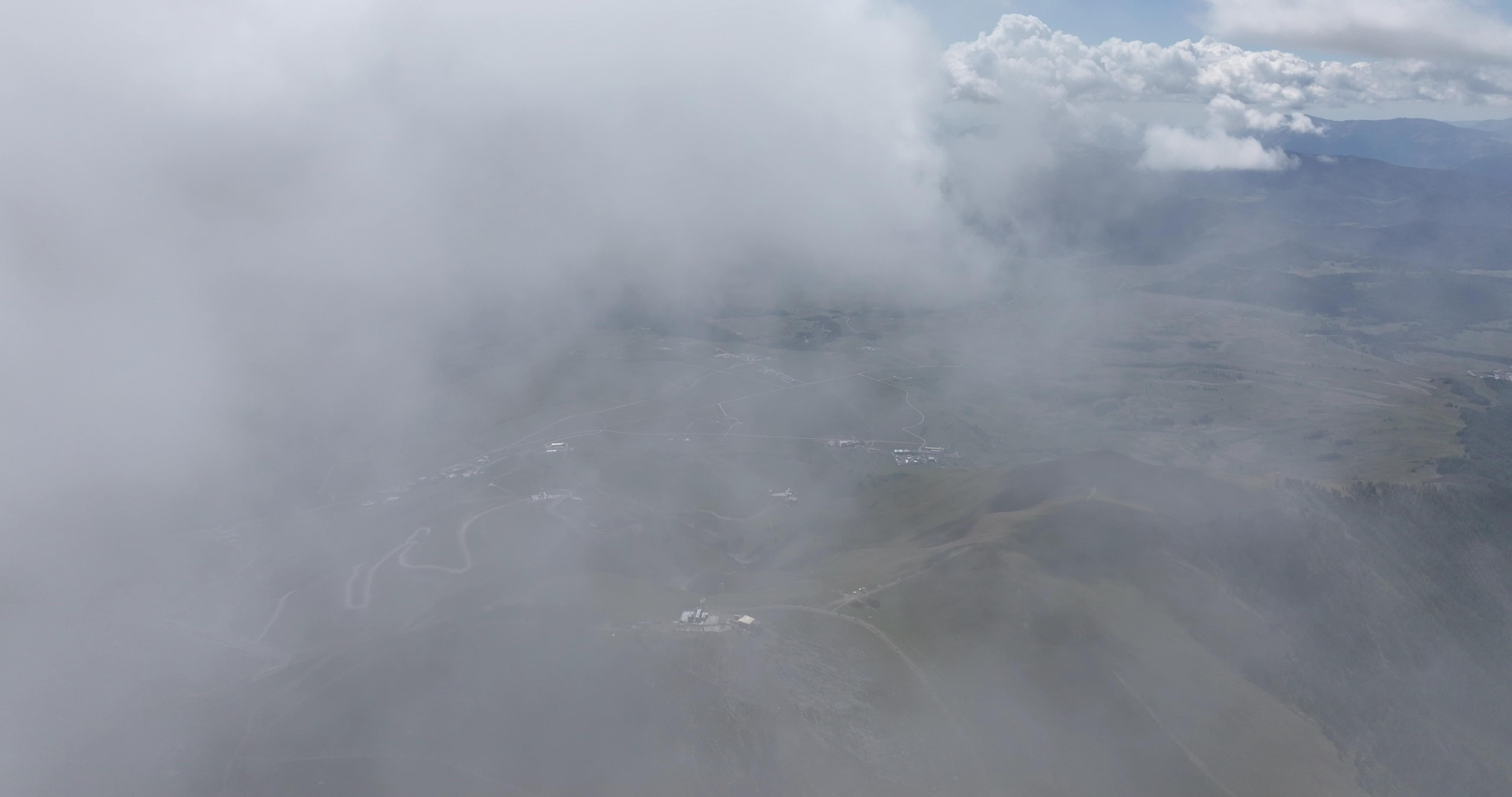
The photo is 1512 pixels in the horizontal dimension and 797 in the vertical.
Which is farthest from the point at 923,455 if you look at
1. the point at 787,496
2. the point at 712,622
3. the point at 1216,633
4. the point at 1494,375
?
the point at 1494,375

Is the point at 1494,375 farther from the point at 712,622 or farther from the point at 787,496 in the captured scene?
the point at 712,622

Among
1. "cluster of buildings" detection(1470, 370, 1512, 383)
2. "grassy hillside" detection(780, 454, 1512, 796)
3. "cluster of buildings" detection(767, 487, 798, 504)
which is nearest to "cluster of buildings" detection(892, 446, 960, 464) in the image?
"cluster of buildings" detection(767, 487, 798, 504)

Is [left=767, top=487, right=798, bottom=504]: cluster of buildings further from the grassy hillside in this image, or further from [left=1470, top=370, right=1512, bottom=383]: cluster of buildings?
[left=1470, top=370, right=1512, bottom=383]: cluster of buildings

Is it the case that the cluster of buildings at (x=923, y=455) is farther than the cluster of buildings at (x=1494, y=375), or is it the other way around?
the cluster of buildings at (x=1494, y=375)

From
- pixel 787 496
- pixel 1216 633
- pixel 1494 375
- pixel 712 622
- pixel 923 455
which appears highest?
pixel 712 622

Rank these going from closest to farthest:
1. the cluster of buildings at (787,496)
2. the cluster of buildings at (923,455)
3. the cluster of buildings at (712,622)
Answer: the cluster of buildings at (712,622)
the cluster of buildings at (787,496)
the cluster of buildings at (923,455)

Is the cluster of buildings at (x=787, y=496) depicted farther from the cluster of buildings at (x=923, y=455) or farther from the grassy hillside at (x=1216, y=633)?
the grassy hillside at (x=1216, y=633)

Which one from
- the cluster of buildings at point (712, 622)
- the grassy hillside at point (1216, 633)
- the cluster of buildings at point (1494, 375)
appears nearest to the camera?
the grassy hillside at point (1216, 633)

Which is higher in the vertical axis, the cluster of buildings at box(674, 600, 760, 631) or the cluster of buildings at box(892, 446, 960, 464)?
the cluster of buildings at box(674, 600, 760, 631)

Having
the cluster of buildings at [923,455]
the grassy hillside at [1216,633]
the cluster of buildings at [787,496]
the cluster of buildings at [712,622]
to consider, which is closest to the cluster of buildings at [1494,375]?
the grassy hillside at [1216,633]

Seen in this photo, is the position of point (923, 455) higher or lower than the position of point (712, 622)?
lower

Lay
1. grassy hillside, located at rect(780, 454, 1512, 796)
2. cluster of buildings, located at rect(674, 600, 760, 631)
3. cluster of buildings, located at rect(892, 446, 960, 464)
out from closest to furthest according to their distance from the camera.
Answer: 1. grassy hillside, located at rect(780, 454, 1512, 796)
2. cluster of buildings, located at rect(674, 600, 760, 631)
3. cluster of buildings, located at rect(892, 446, 960, 464)

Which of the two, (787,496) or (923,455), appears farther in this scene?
(923,455)

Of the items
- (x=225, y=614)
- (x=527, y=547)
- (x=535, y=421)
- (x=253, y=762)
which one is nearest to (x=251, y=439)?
(x=535, y=421)
